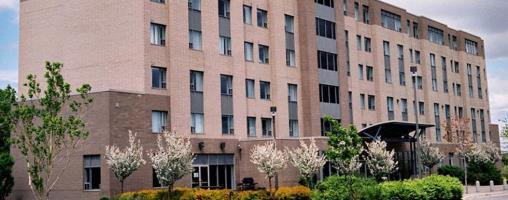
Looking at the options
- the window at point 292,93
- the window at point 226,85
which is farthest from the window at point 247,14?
the window at point 292,93

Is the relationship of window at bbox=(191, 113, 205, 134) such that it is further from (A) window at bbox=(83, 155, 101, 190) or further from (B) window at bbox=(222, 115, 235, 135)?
(A) window at bbox=(83, 155, 101, 190)

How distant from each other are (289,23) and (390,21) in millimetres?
19836

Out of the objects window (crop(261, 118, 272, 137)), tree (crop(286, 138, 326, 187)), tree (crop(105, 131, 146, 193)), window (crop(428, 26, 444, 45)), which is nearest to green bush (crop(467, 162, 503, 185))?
window (crop(428, 26, 444, 45))

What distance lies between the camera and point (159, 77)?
43719mm

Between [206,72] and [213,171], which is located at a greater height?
[206,72]

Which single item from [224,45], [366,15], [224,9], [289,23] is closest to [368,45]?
[366,15]

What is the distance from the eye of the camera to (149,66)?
42.7 m

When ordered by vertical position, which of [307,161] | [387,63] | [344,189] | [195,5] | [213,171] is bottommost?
[344,189]

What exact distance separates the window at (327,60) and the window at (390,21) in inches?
523

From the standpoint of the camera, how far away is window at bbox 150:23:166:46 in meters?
43.5

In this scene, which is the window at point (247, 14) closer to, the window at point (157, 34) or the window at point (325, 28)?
the window at point (325, 28)

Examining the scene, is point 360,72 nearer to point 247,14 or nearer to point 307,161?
point 247,14

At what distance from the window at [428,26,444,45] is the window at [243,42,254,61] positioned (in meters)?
34.3

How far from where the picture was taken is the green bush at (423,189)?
3572cm
